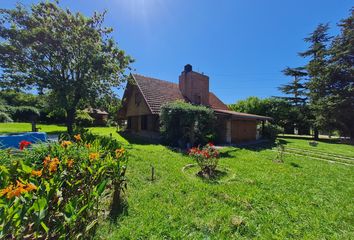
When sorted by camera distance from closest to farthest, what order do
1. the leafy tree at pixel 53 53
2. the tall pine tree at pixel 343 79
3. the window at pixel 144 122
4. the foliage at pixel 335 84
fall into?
1. the leafy tree at pixel 53 53
2. the window at pixel 144 122
3. the tall pine tree at pixel 343 79
4. the foliage at pixel 335 84

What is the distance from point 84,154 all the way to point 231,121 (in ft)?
42.1

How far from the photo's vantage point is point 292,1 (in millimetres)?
9953

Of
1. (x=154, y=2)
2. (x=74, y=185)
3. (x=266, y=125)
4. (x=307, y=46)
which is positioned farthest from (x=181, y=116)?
(x=307, y=46)

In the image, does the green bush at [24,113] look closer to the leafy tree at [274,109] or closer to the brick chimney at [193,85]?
the brick chimney at [193,85]

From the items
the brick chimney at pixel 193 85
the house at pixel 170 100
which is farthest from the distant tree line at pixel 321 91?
the brick chimney at pixel 193 85

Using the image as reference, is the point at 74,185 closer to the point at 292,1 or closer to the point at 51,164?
the point at 51,164

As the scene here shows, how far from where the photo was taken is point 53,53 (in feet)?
36.9

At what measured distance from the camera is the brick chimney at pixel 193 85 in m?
17.9

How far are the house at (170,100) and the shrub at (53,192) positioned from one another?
10.4 m

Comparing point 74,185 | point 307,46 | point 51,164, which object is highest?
point 307,46

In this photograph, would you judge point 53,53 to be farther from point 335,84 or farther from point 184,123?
point 335,84

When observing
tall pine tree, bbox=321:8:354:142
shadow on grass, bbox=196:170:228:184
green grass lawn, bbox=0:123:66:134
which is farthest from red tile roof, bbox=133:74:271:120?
tall pine tree, bbox=321:8:354:142

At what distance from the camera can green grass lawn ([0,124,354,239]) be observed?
10.4 ft

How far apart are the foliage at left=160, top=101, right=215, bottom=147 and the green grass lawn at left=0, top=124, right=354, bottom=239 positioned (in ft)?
16.3
